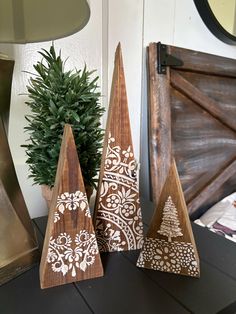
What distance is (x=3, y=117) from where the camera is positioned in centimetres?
51

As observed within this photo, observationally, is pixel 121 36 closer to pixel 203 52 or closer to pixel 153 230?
pixel 203 52

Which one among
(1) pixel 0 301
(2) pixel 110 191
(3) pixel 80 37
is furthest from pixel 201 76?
(1) pixel 0 301

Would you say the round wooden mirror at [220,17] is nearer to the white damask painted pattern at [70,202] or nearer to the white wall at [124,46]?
the white wall at [124,46]

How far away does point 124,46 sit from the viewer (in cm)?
89

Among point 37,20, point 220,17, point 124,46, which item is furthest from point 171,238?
point 220,17

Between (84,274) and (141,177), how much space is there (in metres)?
0.61

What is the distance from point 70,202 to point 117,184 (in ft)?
0.40

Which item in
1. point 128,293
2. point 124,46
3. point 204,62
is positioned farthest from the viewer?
point 204,62

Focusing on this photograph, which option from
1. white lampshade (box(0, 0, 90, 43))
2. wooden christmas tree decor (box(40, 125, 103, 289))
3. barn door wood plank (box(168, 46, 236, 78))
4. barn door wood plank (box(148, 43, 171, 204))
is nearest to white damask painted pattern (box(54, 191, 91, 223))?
wooden christmas tree decor (box(40, 125, 103, 289))

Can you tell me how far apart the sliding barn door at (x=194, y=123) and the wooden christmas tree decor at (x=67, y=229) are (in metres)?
0.56

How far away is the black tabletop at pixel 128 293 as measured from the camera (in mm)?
403

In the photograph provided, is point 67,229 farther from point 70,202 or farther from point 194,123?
point 194,123

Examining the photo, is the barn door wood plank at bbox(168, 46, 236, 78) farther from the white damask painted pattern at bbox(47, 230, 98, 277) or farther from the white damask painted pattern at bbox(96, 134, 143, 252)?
the white damask painted pattern at bbox(47, 230, 98, 277)

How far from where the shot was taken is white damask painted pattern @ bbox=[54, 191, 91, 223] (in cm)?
43
